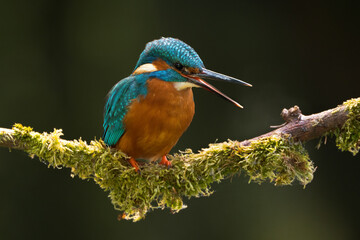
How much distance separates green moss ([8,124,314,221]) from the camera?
1556 millimetres

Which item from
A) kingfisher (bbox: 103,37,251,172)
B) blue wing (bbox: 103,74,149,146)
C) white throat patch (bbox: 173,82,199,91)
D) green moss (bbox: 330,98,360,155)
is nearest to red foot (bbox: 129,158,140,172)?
kingfisher (bbox: 103,37,251,172)

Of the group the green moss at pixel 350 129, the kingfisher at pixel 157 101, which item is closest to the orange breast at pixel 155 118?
the kingfisher at pixel 157 101

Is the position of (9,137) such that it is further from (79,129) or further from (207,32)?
(207,32)

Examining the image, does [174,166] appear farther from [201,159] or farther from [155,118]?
[155,118]

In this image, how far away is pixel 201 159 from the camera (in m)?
1.63

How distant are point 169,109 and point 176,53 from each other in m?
0.24

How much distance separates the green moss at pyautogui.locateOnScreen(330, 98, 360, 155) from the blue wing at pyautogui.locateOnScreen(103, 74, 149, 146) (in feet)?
2.68

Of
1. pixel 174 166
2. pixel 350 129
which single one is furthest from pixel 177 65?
pixel 350 129

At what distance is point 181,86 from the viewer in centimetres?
188

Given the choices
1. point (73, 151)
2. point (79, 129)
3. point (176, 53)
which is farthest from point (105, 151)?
point (79, 129)

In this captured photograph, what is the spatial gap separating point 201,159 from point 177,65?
46 cm

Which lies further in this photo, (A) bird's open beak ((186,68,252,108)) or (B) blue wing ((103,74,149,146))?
(B) blue wing ((103,74,149,146))

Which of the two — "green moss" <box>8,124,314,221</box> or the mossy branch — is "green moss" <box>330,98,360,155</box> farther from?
"green moss" <box>8,124,314,221</box>

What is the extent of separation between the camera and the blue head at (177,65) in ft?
5.92
